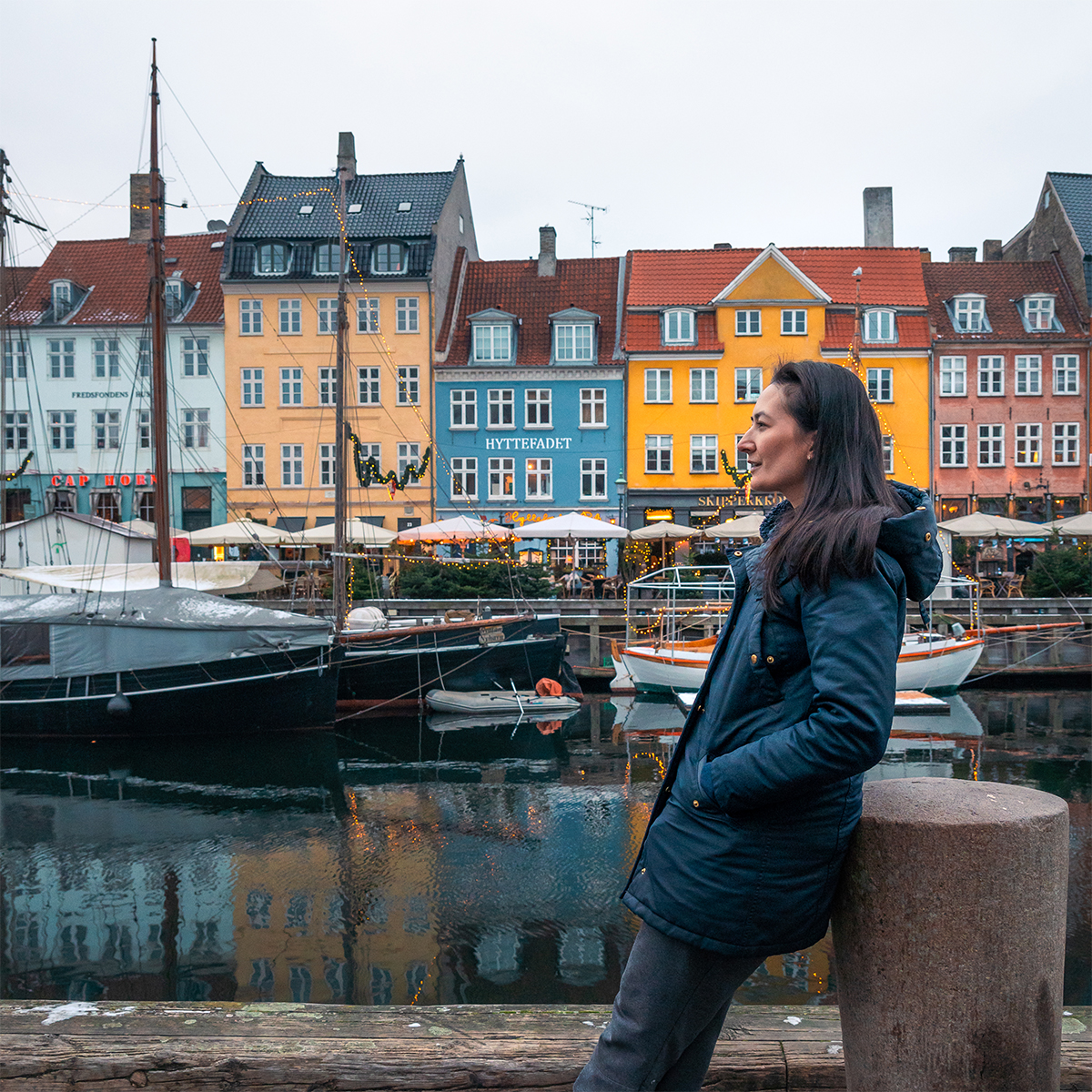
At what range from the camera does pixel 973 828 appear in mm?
1743

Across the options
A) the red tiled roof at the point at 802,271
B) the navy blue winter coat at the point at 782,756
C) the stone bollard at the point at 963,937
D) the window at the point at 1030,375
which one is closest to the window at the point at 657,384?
the red tiled roof at the point at 802,271

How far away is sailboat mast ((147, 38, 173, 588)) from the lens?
19.4m

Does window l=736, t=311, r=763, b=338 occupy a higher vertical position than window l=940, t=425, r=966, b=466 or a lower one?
higher

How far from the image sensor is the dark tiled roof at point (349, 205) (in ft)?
118

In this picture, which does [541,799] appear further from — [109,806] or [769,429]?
[769,429]

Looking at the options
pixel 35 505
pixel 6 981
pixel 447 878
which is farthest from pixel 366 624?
pixel 35 505

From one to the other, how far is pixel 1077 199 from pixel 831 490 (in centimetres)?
4196

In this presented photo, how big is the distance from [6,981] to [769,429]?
6.92 metres

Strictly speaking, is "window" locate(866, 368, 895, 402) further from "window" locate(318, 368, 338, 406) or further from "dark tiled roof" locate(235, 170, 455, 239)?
"window" locate(318, 368, 338, 406)

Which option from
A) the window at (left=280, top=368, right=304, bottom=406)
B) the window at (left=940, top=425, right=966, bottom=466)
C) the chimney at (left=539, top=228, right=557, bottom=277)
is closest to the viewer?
the window at (left=940, top=425, right=966, bottom=466)

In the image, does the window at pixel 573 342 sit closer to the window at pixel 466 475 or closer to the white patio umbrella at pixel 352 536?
the window at pixel 466 475

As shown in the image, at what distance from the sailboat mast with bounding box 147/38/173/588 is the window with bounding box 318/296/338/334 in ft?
46.3

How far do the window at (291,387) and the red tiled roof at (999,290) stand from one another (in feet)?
73.8

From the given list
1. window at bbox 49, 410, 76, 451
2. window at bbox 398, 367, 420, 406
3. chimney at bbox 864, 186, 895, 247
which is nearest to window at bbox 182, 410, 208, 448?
window at bbox 49, 410, 76, 451
